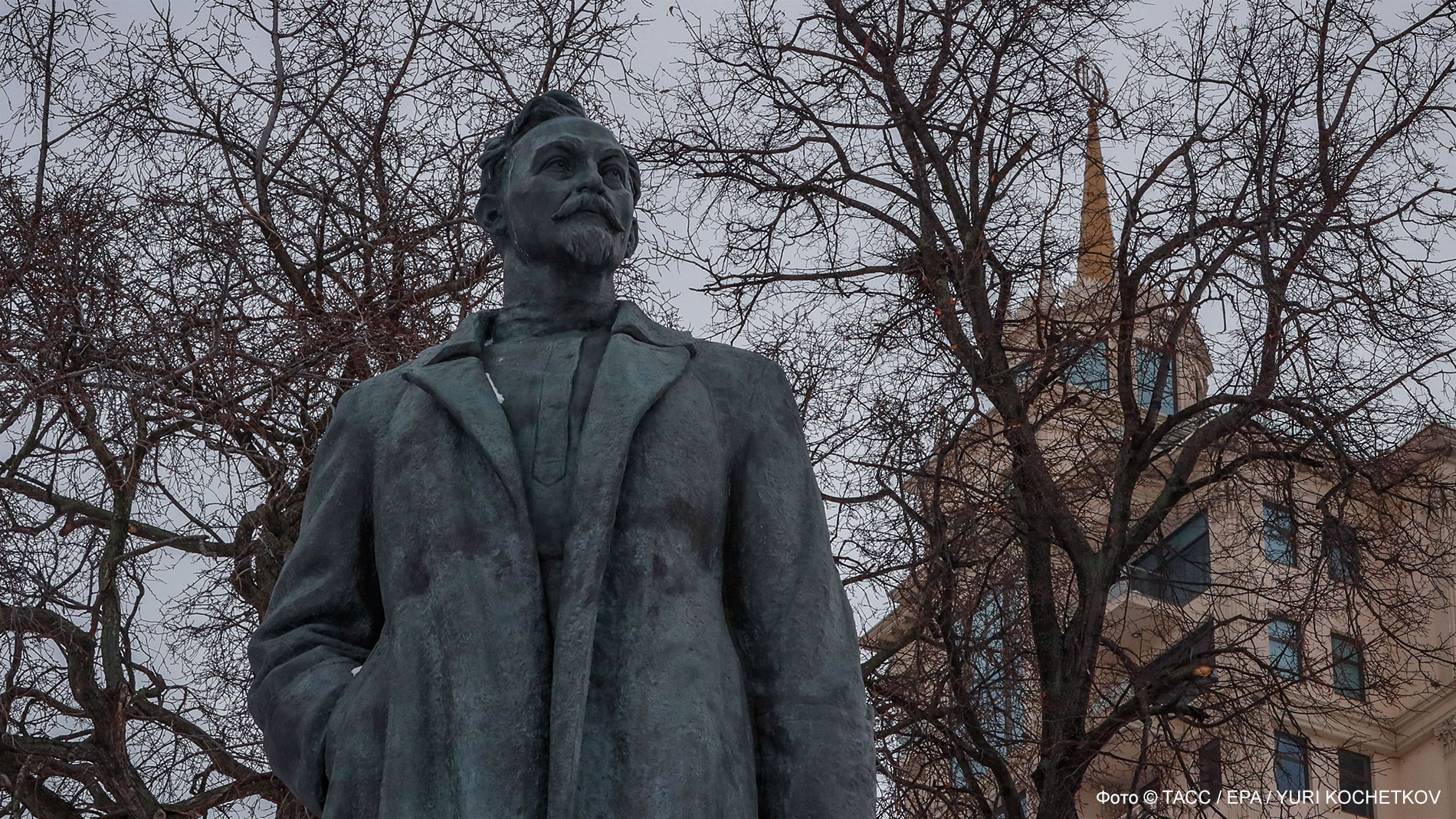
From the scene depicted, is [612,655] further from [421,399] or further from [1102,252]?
[1102,252]

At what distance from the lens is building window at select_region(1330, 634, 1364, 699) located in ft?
37.0

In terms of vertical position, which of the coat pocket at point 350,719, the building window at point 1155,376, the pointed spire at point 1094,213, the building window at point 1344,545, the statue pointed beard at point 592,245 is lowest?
the coat pocket at point 350,719

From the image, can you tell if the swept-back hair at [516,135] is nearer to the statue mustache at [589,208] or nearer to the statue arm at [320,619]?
the statue mustache at [589,208]

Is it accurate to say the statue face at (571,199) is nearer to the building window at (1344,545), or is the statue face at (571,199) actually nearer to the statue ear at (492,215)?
the statue ear at (492,215)

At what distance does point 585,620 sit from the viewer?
11.5 ft

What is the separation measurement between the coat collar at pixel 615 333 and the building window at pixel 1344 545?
7.70 m

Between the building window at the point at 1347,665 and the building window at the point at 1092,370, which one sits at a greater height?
the building window at the point at 1092,370

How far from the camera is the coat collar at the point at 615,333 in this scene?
156 inches

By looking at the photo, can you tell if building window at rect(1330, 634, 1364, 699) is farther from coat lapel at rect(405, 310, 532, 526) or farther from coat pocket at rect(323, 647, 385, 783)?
coat pocket at rect(323, 647, 385, 783)

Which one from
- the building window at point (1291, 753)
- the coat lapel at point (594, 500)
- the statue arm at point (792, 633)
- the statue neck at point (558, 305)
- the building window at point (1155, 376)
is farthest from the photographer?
the building window at point (1155, 376)

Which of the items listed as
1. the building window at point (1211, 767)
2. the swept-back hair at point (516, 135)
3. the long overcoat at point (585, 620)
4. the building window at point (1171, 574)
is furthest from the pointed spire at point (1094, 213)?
the long overcoat at point (585, 620)

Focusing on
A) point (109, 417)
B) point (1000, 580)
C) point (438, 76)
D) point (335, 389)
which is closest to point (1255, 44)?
point (1000, 580)

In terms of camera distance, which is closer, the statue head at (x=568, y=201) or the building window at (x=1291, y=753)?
the statue head at (x=568, y=201)

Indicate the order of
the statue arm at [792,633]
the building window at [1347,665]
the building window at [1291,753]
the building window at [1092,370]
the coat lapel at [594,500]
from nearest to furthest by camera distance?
1. the coat lapel at [594,500]
2. the statue arm at [792,633]
3. the building window at [1291,753]
4. the building window at [1347,665]
5. the building window at [1092,370]
